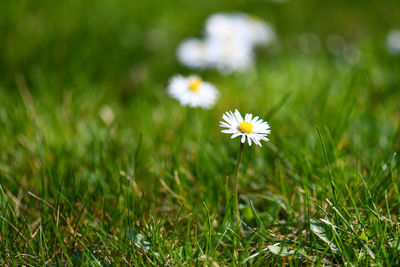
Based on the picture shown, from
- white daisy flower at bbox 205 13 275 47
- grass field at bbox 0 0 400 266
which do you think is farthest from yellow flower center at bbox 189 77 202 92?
white daisy flower at bbox 205 13 275 47

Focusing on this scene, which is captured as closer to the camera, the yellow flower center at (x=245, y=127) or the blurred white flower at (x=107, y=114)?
the yellow flower center at (x=245, y=127)

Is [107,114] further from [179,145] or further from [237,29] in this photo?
[237,29]

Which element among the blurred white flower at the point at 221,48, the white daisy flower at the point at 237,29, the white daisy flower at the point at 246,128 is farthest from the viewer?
the white daisy flower at the point at 237,29

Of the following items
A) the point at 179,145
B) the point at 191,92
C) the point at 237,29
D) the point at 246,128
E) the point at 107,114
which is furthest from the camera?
the point at 237,29

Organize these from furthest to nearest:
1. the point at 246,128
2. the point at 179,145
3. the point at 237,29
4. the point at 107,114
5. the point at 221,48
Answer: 1. the point at 237,29
2. the point at 221,48
3. the point at 107,114
4. the point at 179,145
5. the point at 246,128

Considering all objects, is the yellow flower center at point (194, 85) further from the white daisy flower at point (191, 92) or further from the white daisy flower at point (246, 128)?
the white daisy flower at point (246, 128)

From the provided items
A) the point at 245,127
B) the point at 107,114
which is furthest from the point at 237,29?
the point at 245,127

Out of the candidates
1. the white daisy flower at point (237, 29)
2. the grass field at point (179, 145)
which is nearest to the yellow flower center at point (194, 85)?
the grass field at point (179, 145)
